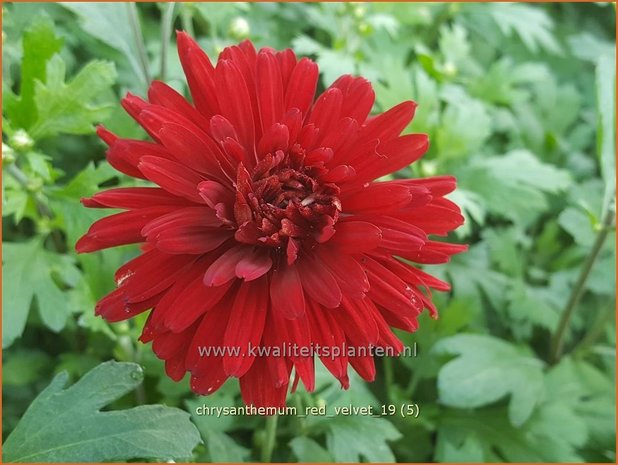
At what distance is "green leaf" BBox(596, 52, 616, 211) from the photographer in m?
1.21

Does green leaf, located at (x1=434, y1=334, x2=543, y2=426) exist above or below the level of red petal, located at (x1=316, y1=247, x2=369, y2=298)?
below

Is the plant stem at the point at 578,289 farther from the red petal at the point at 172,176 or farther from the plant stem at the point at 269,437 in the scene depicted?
the red petal at the point at 172,176

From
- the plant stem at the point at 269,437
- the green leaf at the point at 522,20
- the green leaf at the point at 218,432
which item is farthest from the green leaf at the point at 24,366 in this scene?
the green leaf at the point at 522,20

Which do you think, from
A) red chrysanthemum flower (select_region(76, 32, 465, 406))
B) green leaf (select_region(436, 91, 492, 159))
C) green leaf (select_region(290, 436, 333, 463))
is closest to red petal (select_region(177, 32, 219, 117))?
red chrysanthemum flower (select_region(76, 32, 465, 406))

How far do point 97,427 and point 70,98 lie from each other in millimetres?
483

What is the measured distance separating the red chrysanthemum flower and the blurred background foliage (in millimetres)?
150

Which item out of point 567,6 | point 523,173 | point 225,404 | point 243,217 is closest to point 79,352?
point 225,404

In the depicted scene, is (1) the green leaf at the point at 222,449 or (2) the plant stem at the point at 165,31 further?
(2) the plant stem at the point at 165,31

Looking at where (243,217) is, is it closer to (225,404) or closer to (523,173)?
(225,404)

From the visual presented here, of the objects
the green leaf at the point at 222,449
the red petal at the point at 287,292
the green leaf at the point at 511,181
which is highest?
the red petal at the point at 287,292

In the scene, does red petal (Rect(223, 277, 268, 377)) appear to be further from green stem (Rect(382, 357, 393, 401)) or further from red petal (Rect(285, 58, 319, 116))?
green stem (Rect(382, 357, 393, 401))

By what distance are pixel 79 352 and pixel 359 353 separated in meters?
0.62

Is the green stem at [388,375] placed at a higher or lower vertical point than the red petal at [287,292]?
lower

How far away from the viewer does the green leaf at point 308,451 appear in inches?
42.3
